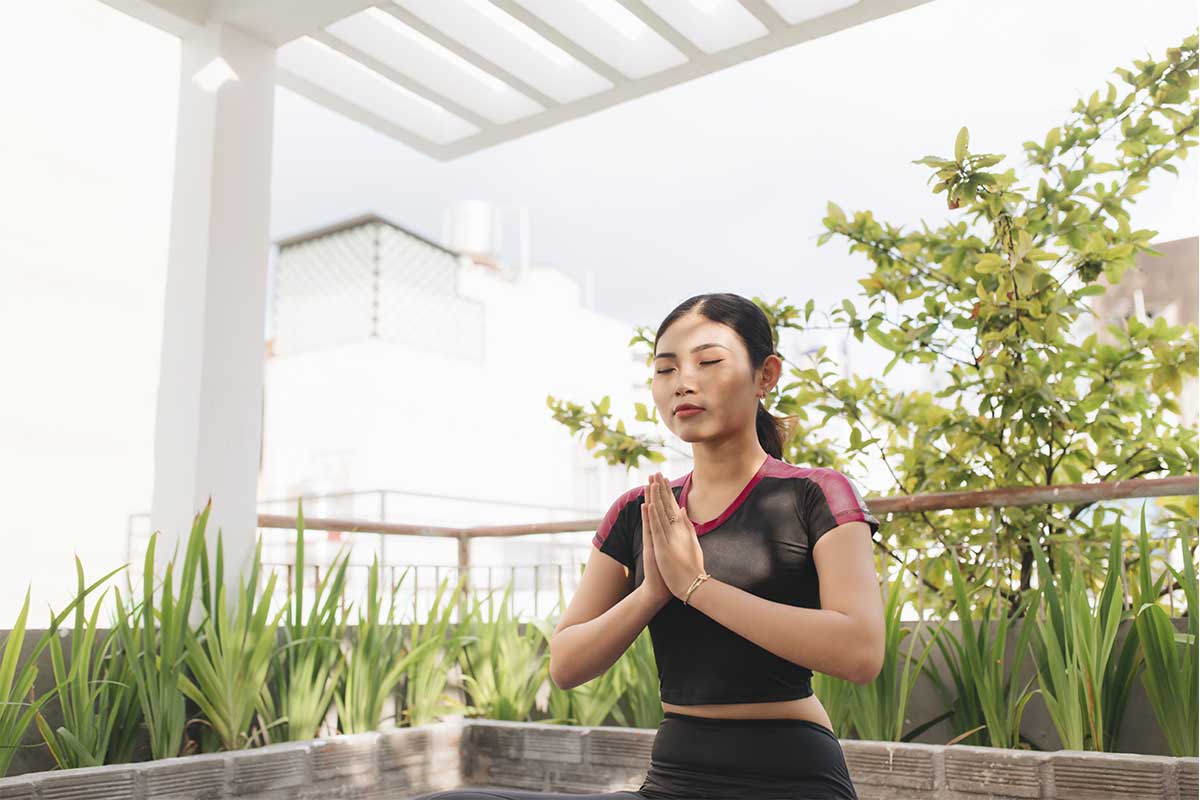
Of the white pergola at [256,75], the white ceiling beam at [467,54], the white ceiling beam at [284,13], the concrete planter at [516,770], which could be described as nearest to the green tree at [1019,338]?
the concrete planter at [516,770]

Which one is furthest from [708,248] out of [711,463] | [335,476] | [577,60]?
[711,463]

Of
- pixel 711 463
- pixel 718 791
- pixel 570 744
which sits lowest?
pixel 570 744

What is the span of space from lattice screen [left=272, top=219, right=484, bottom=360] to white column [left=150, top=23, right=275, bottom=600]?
1500 centimetres

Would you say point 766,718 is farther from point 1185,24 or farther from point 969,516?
point 1185,24

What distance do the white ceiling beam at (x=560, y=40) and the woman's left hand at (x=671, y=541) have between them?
304 centimetres

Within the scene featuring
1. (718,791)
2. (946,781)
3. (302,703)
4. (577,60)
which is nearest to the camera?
(718,791)

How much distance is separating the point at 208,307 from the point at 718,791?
2938 millimetres

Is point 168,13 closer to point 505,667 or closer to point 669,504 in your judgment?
point 505,667

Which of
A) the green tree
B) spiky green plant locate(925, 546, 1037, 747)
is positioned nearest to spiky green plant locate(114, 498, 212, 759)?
the green tree

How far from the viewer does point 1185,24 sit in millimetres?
3477

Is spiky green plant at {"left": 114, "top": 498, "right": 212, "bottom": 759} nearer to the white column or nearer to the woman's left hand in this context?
the white column

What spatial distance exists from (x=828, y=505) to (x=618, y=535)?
0.36 meters

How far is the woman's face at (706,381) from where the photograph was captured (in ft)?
4.69

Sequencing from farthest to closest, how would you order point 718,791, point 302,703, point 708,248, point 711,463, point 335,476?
point 708,248, point 335,476, point 302,703, point 711,463, point 718,791
